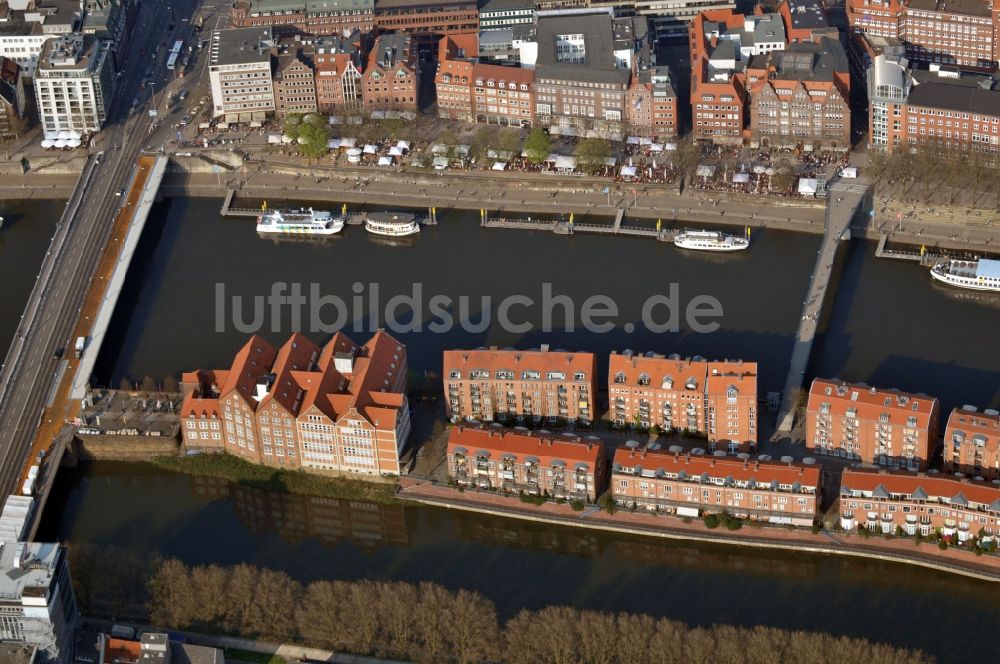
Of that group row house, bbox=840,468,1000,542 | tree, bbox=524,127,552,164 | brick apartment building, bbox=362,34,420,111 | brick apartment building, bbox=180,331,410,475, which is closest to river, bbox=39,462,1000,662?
row house, bbox=840,468,1000,542

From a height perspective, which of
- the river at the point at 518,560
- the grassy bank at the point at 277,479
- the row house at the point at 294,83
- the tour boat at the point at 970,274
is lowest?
the river at the point at 518,560

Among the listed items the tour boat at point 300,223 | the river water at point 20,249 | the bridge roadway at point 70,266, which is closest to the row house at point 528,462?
the bridge roadway at point 70,266

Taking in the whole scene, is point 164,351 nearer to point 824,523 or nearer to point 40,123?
point 40,123

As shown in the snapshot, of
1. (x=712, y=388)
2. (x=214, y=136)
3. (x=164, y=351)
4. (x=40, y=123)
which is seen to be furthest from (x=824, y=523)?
(x=40, y=123)

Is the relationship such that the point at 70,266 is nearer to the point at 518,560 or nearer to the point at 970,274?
the point at 518,560

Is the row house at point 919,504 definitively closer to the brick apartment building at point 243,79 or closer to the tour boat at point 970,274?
the tour boat at point 970,274

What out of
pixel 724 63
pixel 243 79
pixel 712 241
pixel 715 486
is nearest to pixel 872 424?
pixel 715 486
